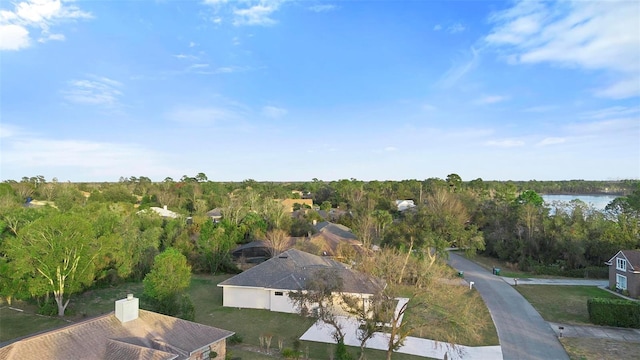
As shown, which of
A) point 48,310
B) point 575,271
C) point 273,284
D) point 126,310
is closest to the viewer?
point 126,310

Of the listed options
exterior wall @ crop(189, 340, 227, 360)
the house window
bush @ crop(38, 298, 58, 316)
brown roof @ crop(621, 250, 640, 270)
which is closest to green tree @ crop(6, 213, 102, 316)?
bush @ crop(38, 298, 58, 316)

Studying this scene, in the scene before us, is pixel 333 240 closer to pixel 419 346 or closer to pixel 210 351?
pixel 419 346

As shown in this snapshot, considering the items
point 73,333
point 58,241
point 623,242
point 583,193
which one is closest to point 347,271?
point 73,333

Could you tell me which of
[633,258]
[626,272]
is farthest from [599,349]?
[633,258]

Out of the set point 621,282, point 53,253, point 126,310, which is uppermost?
point 53,253

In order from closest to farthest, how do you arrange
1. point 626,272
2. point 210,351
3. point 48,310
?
point 210,351, point 48,310, point 626,272

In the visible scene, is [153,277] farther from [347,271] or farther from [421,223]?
[421,223]
